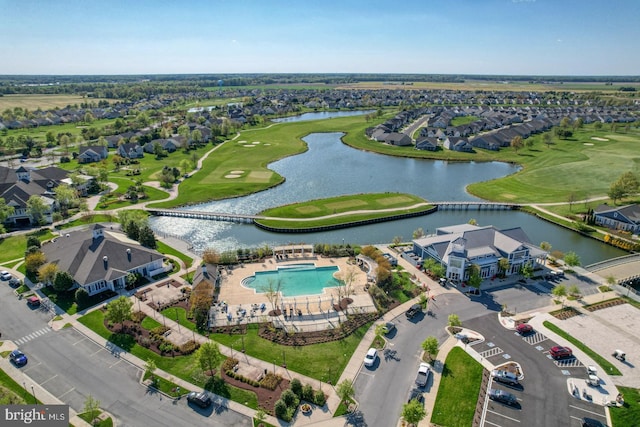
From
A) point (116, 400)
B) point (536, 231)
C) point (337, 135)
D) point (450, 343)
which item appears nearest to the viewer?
point (116, 400)

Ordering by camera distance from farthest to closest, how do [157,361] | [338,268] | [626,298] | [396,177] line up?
[396,177] → [338,268] → [626,298] → [157,361]

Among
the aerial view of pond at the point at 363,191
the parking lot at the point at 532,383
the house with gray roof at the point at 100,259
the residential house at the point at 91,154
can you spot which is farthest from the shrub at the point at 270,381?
the residential house at the point at 91,154

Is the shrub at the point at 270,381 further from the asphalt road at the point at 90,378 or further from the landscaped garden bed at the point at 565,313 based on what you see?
the landscaped garden bed at the point at 565,313

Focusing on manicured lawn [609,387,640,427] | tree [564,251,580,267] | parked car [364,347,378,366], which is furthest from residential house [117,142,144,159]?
manicured lawn [609,387,640,427]

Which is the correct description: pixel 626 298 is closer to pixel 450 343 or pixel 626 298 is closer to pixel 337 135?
pixel 450 343

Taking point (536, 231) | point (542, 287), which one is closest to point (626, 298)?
point (542, 287)

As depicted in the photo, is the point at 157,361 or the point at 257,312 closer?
the point at 157,361
